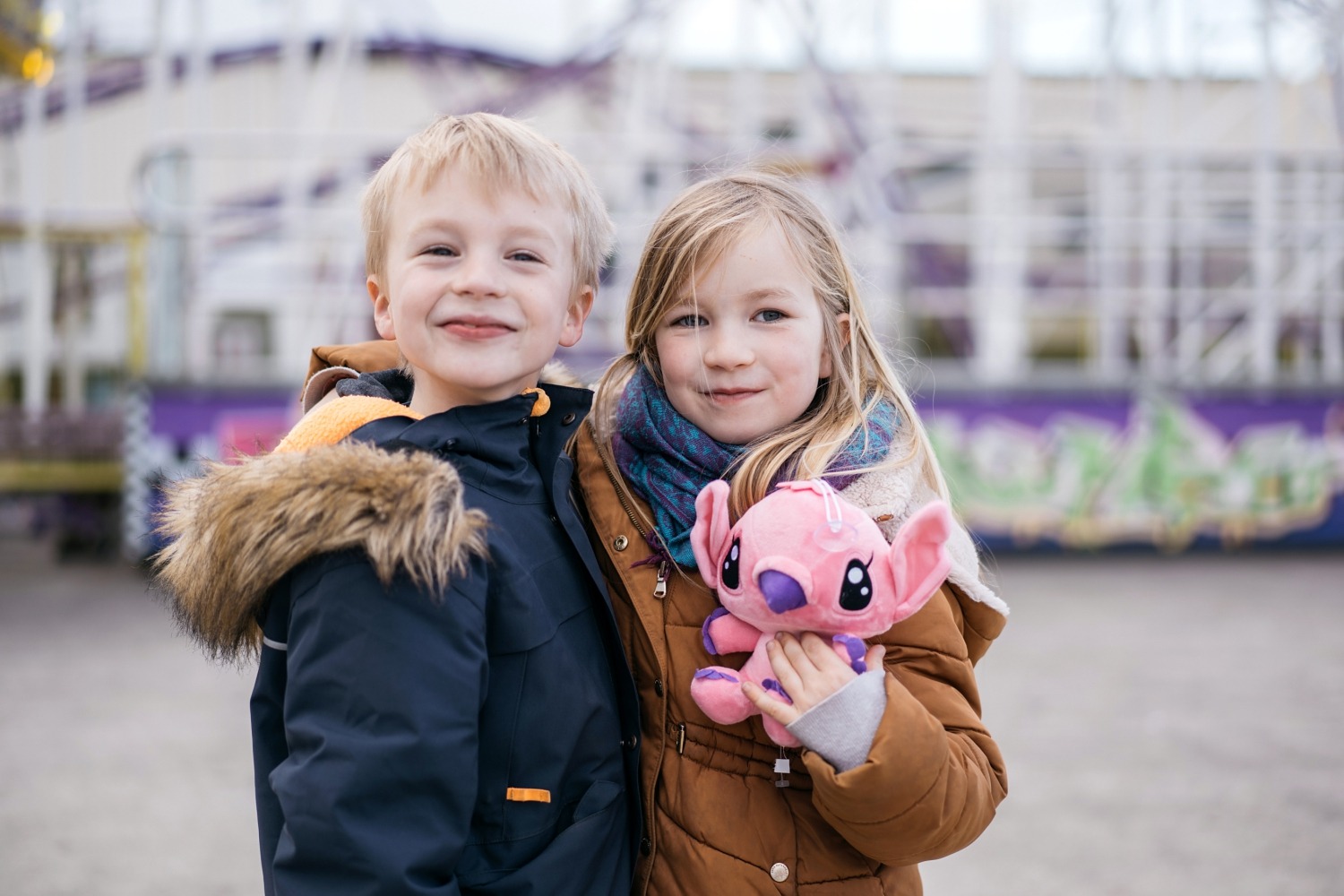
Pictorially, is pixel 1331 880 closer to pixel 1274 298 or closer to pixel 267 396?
pixel 267 396

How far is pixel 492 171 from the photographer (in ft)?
4.10

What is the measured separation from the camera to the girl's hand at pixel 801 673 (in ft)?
3.91

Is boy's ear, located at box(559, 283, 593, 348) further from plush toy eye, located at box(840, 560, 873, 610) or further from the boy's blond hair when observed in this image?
plush toy eye, located at box(840, 560, 873, 610)

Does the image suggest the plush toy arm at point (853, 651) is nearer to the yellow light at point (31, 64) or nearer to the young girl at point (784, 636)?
the young girl at point (784, 636)

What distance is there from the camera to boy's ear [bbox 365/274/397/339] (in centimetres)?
137

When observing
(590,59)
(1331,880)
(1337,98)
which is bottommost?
(1331,880)

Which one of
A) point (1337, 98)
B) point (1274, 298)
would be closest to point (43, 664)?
point (1274, 298)

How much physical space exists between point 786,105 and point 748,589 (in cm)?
1506

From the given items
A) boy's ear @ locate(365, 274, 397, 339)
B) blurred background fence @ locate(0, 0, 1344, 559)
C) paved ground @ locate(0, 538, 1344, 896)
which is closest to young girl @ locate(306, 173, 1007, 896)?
boy's ear @ locate(365, 274, 397, 339)

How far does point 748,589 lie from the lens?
3.95 ft

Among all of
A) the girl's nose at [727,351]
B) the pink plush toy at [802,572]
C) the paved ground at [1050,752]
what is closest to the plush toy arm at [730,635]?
the pink plush toy at [802,572]

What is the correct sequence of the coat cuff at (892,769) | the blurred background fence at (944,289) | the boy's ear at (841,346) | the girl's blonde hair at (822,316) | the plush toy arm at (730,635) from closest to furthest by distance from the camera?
the coat cuff at (892,769)
the plush toy arm at (730,635)
the girl's blonde hair at (822,316)
the boy's ear at (841,346)
the blurred background fence at (944,289)

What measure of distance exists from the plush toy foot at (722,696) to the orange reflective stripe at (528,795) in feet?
0.70

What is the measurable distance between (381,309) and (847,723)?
0.78 m
